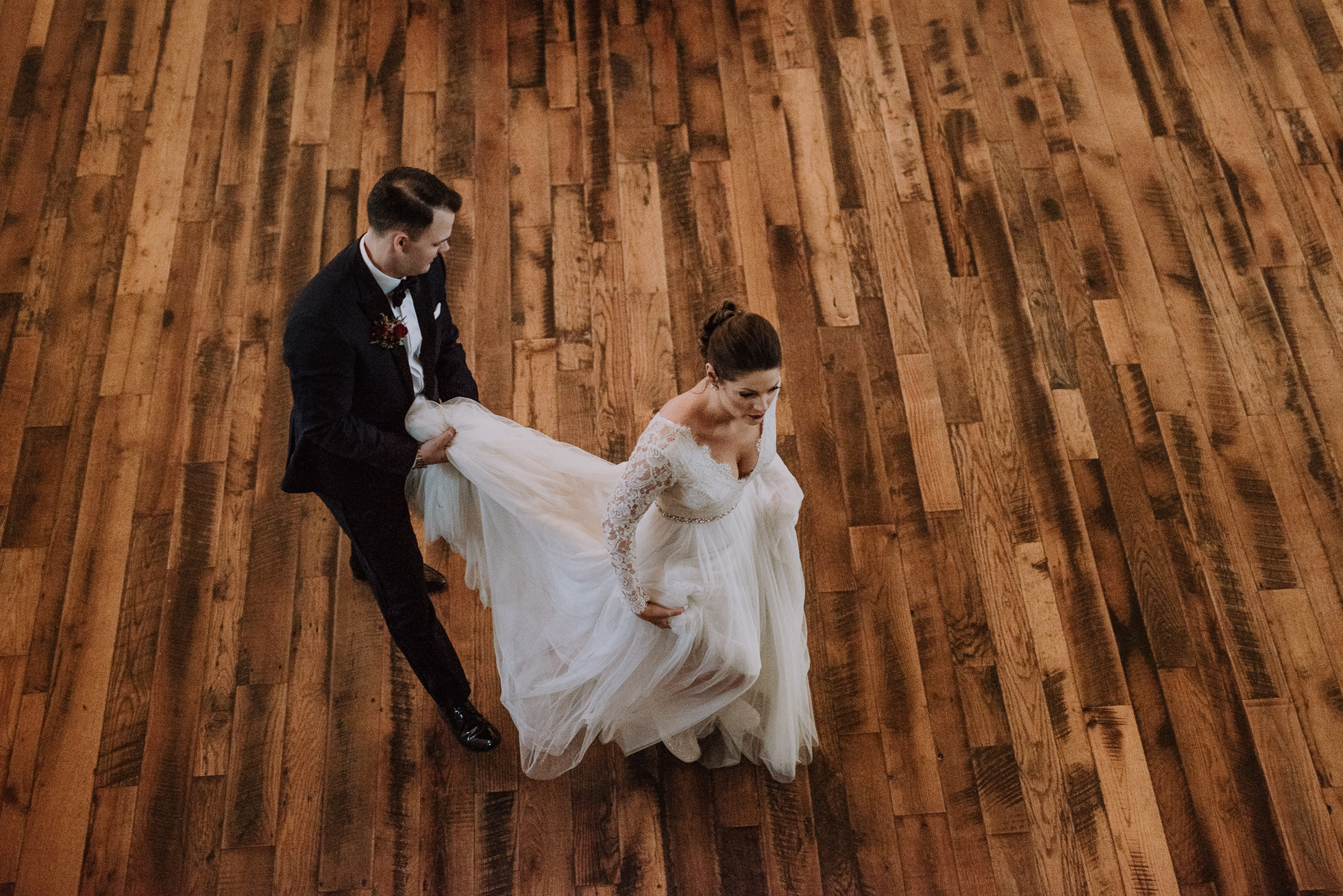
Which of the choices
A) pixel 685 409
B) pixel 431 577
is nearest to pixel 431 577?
pixel 431 577

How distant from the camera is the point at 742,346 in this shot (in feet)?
6.57

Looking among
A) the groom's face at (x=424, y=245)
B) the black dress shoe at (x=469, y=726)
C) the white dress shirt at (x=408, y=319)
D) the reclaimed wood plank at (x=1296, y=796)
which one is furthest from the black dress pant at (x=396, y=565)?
the reclaimed wood plank at (x=1296, y=796)

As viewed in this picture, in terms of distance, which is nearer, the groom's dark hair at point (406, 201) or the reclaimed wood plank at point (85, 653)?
the groom's dark hair at point (406, 201)

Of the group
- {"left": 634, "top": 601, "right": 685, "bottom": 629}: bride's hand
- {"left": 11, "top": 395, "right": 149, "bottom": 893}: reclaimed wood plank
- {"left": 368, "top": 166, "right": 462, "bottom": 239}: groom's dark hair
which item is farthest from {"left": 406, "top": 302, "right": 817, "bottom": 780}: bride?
{"left": 11, "top": 395, "right": 149, "bottom": 893}: reclaimed wood plank

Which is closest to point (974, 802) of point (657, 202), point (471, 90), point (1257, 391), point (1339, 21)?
point (1257, 391)

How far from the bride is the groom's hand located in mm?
18

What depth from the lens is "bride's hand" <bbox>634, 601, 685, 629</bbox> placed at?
7.55ft

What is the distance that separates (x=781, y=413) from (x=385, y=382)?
1.51 meters

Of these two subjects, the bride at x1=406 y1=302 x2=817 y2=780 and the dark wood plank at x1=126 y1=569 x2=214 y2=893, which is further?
the dark wood plank at x1=126 y1=569 x2=214 y2=893

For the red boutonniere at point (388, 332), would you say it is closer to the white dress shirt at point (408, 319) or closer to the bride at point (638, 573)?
the white dress shirt at point (408, 319)

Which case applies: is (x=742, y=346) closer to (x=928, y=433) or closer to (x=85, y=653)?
(x=928, y=433)

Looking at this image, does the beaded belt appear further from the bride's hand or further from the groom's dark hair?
the groom's dark hair

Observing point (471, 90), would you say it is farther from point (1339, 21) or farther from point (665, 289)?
point (1339, 21)

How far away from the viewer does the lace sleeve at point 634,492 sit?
2086 millimetres
